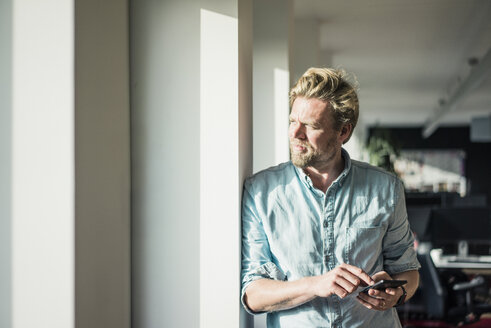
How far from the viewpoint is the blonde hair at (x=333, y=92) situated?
1928 millimetres

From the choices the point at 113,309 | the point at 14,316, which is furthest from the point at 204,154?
the point at 14,316

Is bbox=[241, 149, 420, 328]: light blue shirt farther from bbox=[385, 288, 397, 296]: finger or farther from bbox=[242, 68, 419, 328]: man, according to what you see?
bbox=[385, 288, 397, 296]: finger

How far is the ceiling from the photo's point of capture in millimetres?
5391

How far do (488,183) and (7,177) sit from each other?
775 inches

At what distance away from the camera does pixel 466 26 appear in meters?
6.17

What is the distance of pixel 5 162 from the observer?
141 centimetres

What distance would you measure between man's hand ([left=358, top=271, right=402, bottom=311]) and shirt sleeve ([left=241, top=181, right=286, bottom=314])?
0.28 metres

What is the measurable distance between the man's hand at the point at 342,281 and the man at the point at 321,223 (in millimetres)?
102

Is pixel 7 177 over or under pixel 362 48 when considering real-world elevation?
under

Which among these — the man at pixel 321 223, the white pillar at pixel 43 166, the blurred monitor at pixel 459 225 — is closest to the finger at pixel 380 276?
the man at pixel 321 223

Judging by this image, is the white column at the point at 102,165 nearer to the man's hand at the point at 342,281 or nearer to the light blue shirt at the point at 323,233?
the light blue shirt at the point at 323,233

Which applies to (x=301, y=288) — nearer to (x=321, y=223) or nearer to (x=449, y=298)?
(x=321, y=223)

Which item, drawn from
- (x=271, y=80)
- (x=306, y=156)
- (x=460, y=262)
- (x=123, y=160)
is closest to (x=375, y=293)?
(x=306, y=156)

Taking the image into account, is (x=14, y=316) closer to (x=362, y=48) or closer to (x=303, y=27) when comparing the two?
(x=303, y=27)
